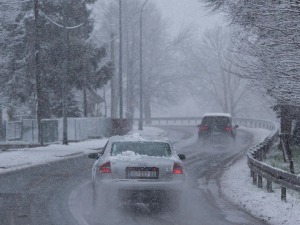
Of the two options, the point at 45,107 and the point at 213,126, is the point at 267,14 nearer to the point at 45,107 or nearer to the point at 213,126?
the point at 213,126

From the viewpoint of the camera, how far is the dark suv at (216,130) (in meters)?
33.5

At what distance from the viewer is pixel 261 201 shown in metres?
12.9

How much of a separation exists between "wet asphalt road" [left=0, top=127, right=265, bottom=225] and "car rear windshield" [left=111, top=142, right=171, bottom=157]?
0.85 metres

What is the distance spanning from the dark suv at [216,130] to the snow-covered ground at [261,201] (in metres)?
15.0

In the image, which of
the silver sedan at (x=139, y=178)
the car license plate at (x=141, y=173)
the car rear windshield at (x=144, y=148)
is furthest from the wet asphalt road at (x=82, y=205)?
the car rear windshield at (x=144, y=148)

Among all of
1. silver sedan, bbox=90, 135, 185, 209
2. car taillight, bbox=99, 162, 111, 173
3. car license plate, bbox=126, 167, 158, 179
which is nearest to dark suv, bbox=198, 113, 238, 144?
silver sedan, bbox=90, 135, 185, 209

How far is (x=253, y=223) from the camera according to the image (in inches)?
419

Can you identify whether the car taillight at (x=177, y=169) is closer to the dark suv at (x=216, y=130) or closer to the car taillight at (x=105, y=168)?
the car taillight at (x=105, y=168)

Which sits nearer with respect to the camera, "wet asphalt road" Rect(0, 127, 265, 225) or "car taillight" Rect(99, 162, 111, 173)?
"wet asphalt road" Rect(0, 127, 265, 225)

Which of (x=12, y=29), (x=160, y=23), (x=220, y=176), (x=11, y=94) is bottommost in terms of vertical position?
(x=220, y=176)

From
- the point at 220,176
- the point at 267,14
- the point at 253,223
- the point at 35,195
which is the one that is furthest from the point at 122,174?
the point at 220,176

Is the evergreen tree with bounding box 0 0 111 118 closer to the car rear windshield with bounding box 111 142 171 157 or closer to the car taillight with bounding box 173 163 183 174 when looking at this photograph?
the car rear windshield with bounding box 111 142 171 157

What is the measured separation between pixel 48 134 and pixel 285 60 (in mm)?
25915

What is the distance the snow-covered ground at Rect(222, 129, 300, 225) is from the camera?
11.0m
